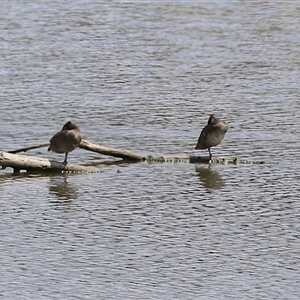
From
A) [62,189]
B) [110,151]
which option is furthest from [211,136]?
[62,189]

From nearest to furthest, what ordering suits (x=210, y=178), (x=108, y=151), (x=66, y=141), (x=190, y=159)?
1. (x=210, y=178)
2. (x=66, y=141)
3. (x=108, y=151)
4. (x=190, y=159)

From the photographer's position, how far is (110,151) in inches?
503

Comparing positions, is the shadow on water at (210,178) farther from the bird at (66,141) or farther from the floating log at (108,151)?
the bird at (66,141)

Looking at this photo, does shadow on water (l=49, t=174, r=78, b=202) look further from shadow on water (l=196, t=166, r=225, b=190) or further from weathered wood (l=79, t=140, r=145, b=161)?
shadow on water (l=196, t=166, r=225, b=190)

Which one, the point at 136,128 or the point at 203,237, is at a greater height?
the point at 136,128

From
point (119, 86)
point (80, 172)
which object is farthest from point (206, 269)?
point (119, 86)

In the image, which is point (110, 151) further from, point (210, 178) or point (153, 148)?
point (210, 178)

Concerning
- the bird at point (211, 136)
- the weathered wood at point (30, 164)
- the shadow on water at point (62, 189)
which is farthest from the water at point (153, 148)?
the bird at point (211, 136)

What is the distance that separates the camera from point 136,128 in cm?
1454

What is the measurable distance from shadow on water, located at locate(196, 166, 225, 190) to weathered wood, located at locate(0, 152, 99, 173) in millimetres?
1356

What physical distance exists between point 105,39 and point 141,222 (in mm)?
11888

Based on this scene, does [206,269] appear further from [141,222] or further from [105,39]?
[105,39]

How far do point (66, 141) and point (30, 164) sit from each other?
576 millimetres

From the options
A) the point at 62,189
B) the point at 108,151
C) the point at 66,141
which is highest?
the point at 66,141
